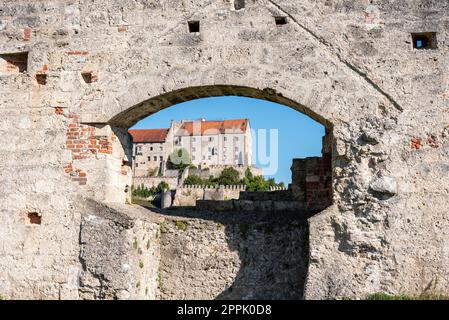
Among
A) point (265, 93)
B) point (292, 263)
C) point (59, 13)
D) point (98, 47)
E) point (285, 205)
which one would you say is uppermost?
point (59, 13)

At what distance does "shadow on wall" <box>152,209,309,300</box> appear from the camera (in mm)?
6203

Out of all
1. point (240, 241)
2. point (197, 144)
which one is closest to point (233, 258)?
point (240, 241)

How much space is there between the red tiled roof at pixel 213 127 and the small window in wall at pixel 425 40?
73.1 metres

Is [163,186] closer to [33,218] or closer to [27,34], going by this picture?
[27,34]

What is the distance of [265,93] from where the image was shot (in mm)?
5832

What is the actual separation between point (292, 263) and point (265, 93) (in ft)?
6.87

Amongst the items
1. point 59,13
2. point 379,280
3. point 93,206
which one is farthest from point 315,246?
point 59,13

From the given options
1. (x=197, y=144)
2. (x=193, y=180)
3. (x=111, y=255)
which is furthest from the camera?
(x=197, y=144)

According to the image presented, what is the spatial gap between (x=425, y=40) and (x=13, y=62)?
499 cm

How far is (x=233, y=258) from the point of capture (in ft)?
20.7

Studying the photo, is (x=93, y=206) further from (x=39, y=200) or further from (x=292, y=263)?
(x=292, y=263)

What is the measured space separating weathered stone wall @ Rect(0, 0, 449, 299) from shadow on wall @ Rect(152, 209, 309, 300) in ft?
2.84

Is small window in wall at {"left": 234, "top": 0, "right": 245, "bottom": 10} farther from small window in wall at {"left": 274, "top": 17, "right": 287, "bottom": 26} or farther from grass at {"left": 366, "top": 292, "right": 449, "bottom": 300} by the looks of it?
grass at {"left": 366, "top": 292, "right": 449, "bottom": 300}

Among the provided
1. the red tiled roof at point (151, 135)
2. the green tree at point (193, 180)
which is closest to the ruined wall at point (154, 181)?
the green tree at point (193, 180)
